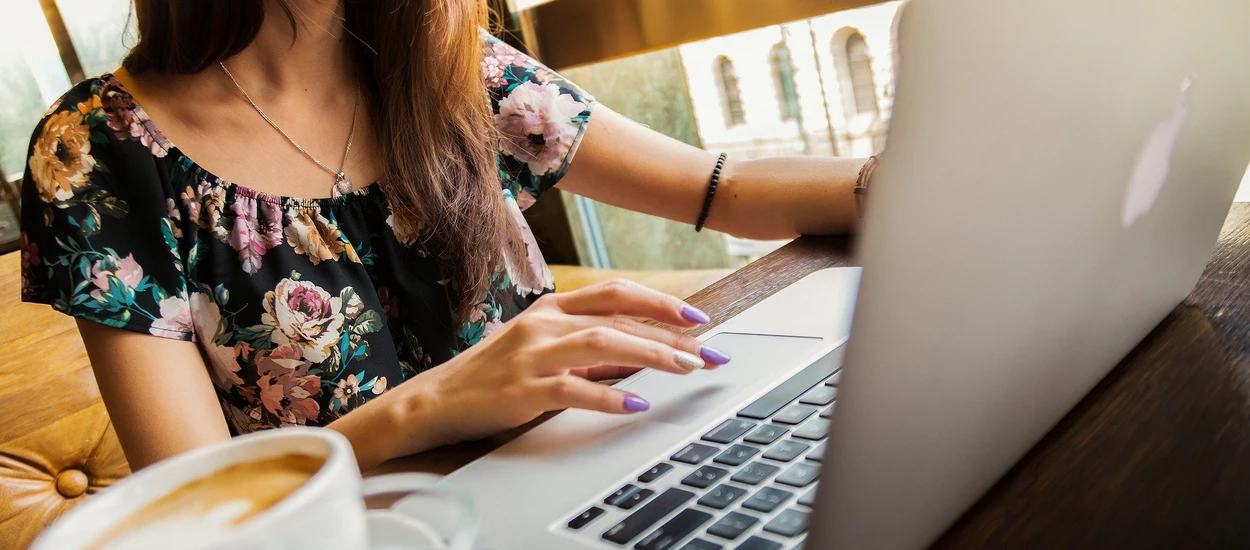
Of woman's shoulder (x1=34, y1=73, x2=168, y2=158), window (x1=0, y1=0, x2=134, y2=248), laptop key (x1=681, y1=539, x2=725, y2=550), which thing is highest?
window (x1=0, y1=0, x2=134, y2=248)

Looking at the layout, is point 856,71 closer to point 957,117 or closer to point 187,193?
point 187,193

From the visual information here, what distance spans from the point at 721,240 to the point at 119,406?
1.59 metres

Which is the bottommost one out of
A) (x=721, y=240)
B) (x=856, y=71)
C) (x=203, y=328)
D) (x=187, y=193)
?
(x=721, y=240)

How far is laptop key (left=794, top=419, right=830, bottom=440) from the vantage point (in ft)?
1.23

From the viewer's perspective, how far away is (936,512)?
0.86ft

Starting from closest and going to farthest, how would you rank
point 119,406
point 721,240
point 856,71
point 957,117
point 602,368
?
point 957,117, point 602,368, point 119,406, point 721,240, point 856,71

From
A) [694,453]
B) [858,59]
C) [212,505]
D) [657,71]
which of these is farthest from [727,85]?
[212,505]

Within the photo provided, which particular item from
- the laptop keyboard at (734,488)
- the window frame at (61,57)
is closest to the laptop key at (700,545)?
the laptop keyboard at (734,488)

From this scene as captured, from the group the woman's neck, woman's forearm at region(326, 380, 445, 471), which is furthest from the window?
woman's forearm at region(326, 380, 445, 471)

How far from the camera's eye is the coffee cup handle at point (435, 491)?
0.31 meters

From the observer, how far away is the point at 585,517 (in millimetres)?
359

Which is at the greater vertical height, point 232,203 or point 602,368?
point 232,203

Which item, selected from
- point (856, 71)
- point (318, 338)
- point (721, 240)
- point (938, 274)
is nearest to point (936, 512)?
point (938, 274)

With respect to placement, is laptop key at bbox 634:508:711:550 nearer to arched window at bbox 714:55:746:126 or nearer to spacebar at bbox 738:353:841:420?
spacebar at bbox 738:353:841:420
